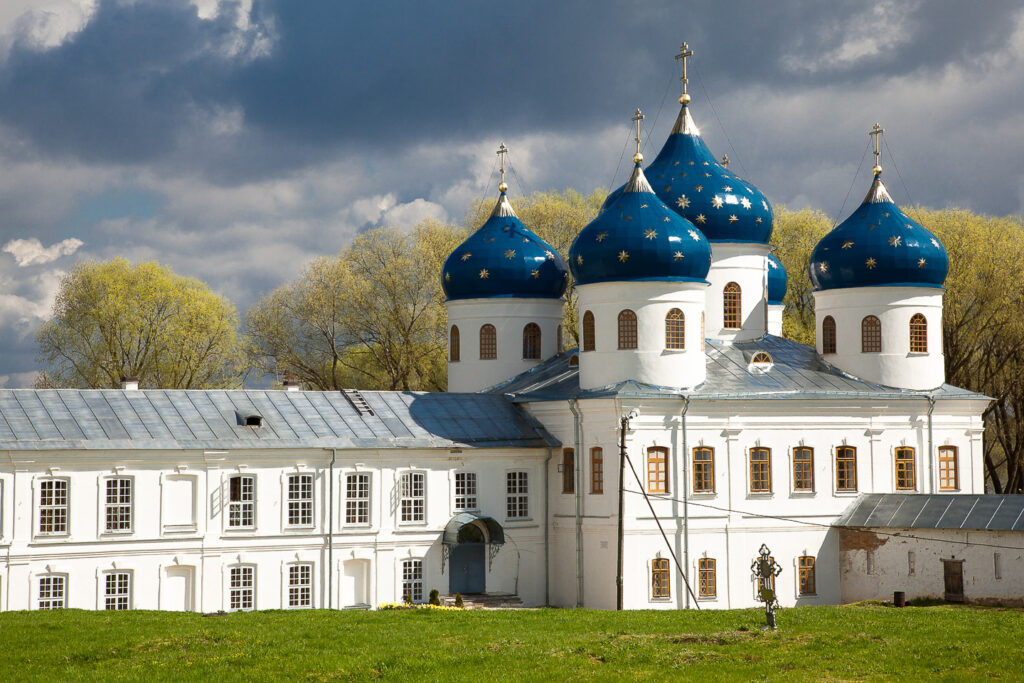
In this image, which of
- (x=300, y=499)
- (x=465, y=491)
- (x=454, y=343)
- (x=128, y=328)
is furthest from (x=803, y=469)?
(x=128, y=328)

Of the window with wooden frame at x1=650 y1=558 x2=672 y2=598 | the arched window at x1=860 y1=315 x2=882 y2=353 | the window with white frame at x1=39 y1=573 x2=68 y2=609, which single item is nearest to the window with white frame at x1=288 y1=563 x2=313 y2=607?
the window with white frame at x1=39 y1=573 x2=68 y2=609

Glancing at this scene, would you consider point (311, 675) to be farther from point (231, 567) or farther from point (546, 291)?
point (546, 291)

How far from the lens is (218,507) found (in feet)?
104

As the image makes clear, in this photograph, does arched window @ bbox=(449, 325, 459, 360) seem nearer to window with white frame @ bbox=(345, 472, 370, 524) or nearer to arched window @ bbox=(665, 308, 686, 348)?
window with white frame @ bbox=(345, 472, 370, 524)

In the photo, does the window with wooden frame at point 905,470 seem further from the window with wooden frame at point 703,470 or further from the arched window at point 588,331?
the arched window at point 588,331

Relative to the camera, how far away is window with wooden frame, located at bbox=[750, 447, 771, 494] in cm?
3506

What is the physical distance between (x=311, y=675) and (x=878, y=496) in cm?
2045

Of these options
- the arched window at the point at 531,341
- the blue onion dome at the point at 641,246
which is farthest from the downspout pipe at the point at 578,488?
the arched window at the point at 531,341

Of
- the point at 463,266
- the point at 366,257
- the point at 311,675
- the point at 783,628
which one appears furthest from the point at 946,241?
the point at 311,675

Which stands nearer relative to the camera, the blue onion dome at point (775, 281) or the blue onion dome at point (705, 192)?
the blue onion dome at point (705, 192)

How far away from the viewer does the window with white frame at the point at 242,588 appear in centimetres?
3186

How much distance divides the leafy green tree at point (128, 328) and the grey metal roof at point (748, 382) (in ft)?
54.5

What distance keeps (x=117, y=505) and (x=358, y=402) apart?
732cm

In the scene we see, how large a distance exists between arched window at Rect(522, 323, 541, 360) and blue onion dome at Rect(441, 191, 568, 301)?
38.9 inches
